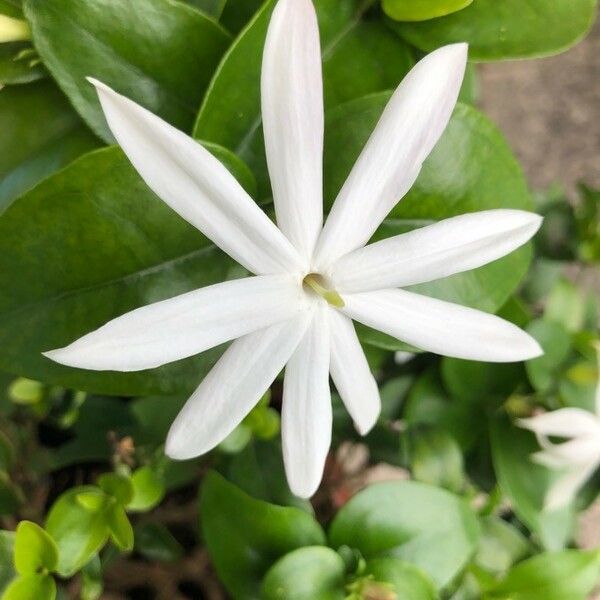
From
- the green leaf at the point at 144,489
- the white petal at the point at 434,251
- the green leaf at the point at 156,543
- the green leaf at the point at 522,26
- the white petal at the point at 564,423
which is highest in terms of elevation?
the green leaf at the point at 522,26

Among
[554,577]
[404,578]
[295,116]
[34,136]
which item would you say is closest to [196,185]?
[295,116]

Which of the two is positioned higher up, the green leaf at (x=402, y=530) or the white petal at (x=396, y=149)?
the white petal at (x=396, y=149)

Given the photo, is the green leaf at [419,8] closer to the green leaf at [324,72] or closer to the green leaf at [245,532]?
the green leaf at [324,72]

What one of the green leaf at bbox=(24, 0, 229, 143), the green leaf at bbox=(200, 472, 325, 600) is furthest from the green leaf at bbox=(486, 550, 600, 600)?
the green leaf at bbox=(24, 0, 229, 143)

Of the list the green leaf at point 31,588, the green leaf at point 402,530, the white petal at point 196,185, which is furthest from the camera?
the green leaf at point 402,530

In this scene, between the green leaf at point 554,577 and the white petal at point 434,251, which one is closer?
the white petal at point 434,251

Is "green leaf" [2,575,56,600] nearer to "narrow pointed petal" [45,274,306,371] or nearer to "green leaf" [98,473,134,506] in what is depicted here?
"green leaf" [98,473,134,506]

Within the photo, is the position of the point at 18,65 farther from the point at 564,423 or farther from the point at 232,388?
the point at 564,423

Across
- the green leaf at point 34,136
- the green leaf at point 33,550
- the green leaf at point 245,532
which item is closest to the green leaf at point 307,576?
the green leaf at point 245,532
